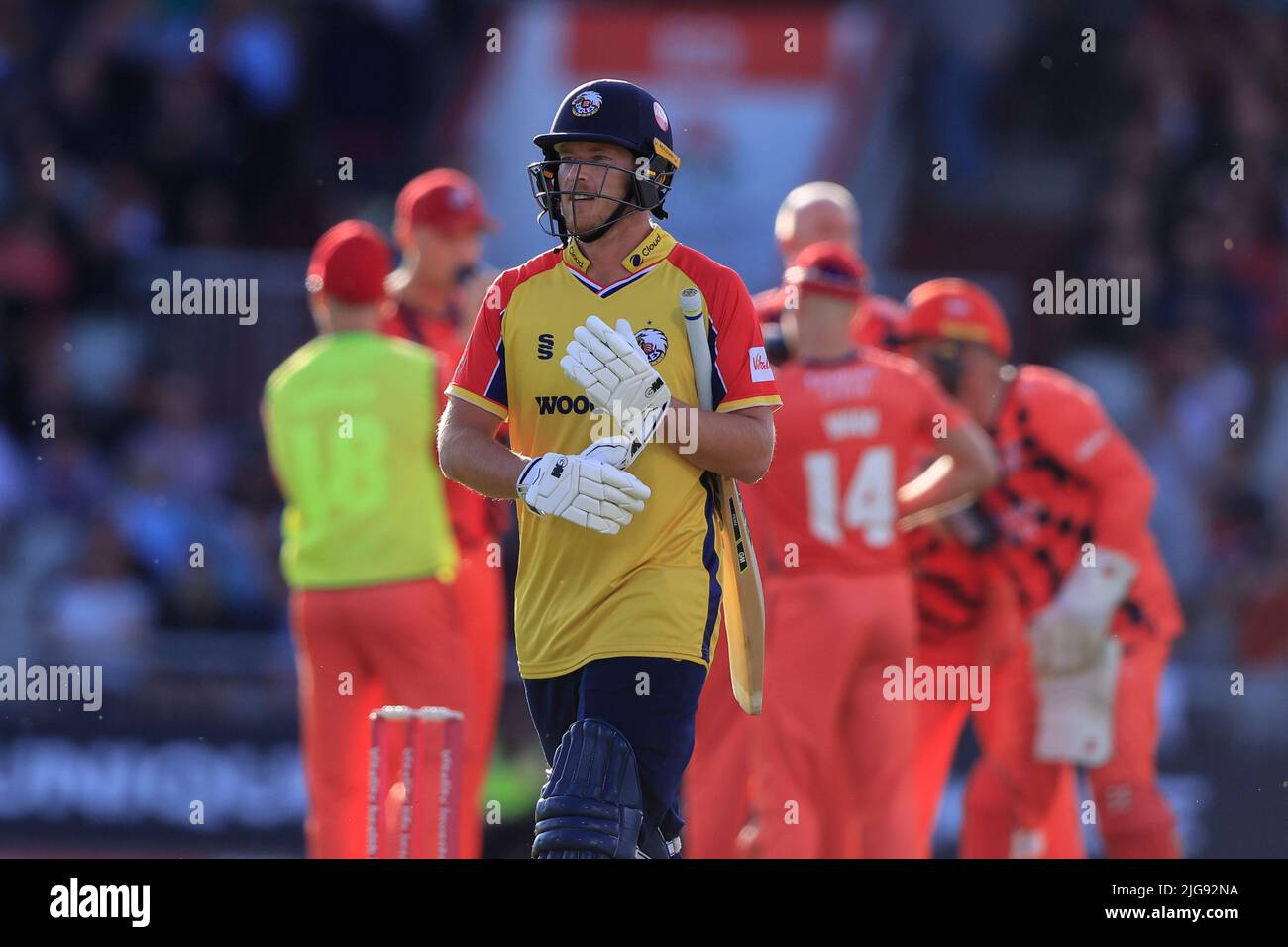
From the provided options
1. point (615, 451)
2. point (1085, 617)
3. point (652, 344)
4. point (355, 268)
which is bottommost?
point (1085, 617)

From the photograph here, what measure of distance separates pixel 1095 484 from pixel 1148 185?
27.0 feet

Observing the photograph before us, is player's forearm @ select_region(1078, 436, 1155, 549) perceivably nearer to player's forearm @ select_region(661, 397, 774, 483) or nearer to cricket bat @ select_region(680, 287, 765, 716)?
cricket bat @ select_region(680, 287, 765, 716)

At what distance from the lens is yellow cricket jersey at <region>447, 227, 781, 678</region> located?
550cm

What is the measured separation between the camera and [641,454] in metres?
5.50

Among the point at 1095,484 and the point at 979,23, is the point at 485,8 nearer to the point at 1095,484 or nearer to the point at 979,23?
the point at 979,23

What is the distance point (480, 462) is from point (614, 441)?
17.2 inches

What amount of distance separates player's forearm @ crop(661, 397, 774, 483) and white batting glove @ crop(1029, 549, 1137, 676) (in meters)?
3.61

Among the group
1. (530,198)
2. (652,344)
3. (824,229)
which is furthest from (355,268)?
(530,198)

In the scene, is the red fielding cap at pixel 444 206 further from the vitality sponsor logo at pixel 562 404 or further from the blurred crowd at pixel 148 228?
the vitality sponsor logo at pixel 562 404

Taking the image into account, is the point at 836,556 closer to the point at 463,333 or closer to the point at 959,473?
the point at 959,473

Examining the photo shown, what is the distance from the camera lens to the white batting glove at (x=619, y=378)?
5262mm

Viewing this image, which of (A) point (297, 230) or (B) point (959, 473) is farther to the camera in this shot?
(A) point (297, 230)

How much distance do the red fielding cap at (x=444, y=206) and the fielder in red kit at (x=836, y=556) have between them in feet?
5.49

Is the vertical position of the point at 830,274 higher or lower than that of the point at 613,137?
higher
